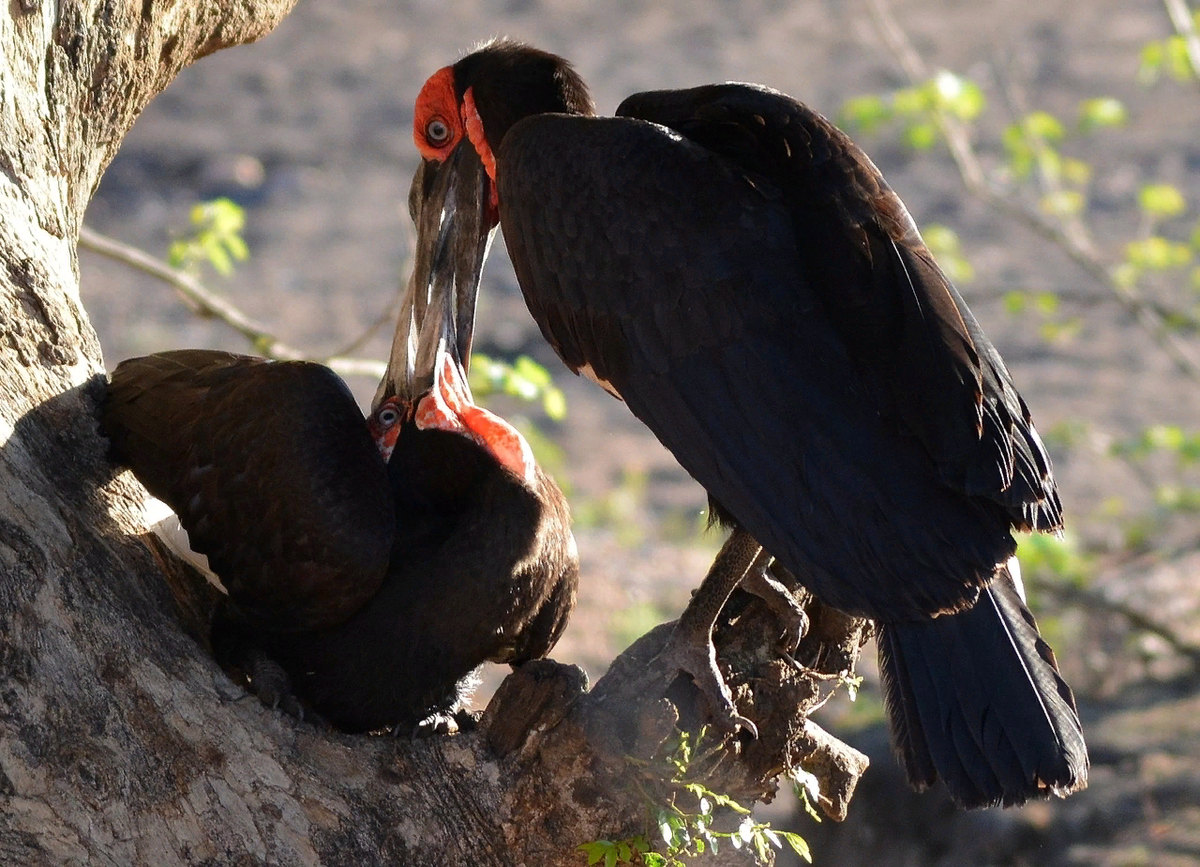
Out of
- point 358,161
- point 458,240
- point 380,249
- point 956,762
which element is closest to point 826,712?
point 458,240

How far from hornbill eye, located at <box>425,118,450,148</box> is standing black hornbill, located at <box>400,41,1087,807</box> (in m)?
0.51

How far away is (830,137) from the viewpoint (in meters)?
2.77

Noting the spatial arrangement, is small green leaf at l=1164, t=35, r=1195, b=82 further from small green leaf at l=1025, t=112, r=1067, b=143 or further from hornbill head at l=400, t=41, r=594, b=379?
hornbill head at l=400, t=41, r=594, b=379

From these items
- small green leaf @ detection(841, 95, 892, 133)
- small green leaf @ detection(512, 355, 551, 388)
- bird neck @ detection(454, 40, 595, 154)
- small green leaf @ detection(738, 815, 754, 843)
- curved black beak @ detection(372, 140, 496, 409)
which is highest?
small green leaf @ detection(841, 95, 892, 133)

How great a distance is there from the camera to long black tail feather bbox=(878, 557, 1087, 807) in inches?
90.0

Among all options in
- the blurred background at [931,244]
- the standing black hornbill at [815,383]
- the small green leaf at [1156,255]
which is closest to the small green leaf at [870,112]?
the blurred background at [931,244]

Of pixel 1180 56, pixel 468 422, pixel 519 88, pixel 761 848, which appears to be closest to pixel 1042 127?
pixel 1180 56

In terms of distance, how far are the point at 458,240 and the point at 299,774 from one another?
4.59 ft

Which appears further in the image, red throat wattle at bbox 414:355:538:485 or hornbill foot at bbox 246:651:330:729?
red throat wattle at bbox 414:355:538:485

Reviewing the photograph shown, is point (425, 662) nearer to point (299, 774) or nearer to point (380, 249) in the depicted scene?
point (299, 774)

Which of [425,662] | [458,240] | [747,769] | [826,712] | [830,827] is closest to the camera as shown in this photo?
[747,769]

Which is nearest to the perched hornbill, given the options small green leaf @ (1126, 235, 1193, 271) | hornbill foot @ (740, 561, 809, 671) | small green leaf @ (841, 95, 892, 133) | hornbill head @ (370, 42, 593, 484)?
hornbill head @ (370, 42, 593, 484)

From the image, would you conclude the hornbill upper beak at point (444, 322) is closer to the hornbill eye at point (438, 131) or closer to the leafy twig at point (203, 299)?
the hornbill eye at point (438, 131)

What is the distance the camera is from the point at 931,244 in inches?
217
